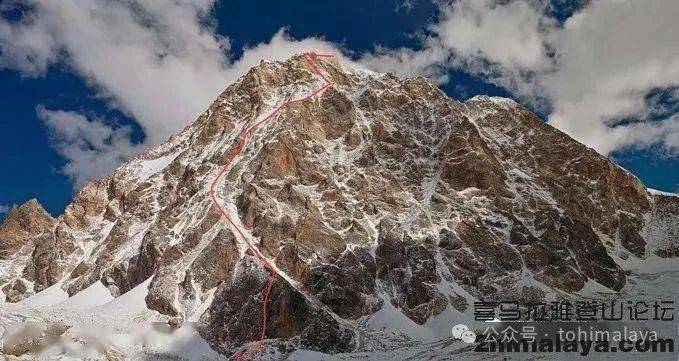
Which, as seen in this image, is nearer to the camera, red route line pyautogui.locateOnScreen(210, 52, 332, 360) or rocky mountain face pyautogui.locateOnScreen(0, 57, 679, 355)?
red route line pyautogui.locateOnScreen(210, 52, 332, 360)

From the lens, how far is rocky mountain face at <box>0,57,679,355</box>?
104 meters

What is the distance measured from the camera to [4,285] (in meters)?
137

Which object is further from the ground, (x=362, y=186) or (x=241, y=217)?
(x=362, y=186)

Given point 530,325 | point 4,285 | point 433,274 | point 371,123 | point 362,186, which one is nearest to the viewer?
point 530,325

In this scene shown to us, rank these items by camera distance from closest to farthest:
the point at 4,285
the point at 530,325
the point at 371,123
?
the point at 530,325, the point at 4,285, the point at 371,123

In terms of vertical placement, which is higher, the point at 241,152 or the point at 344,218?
the point at 241,152

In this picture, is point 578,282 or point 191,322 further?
point 578,282

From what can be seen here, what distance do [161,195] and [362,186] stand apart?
44403mm

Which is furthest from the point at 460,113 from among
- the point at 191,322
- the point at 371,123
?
the point at 191,322

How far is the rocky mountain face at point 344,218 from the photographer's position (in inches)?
4080

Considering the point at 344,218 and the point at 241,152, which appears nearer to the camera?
the point at 344,218

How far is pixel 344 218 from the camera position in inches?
4668

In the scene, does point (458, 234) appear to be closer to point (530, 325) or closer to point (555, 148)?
point (530, 325)

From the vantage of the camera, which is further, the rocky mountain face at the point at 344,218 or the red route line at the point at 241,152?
the rocky mountain face at the point at 344,218
